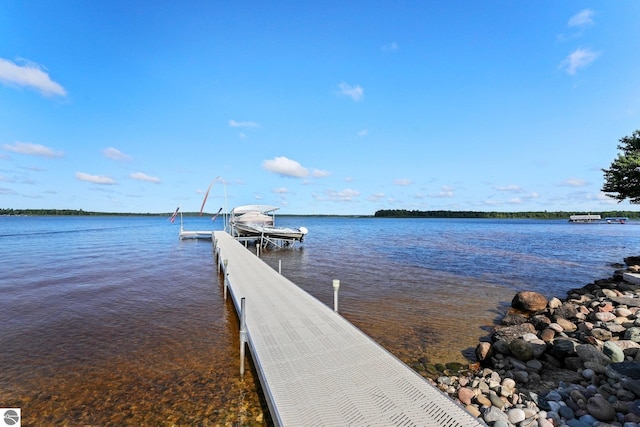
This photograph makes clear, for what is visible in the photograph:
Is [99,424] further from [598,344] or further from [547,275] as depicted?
[547,275]

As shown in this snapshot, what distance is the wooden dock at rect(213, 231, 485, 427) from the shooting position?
12.5 feet

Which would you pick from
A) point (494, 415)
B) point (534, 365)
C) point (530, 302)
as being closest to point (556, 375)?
point (534, 365)

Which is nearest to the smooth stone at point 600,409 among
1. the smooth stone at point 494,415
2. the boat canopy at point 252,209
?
the smooth stone at point 494,415

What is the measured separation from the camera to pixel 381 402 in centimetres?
411

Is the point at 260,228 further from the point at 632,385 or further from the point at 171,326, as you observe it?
the point at 632,385

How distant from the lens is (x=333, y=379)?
4.71 meters

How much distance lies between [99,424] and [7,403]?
2.20 m

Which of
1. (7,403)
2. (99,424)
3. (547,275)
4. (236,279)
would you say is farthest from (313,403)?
(547,275)

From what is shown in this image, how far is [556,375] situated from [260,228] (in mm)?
26812

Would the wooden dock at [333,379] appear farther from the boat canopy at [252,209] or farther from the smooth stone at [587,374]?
the boat canopy at [252,209]

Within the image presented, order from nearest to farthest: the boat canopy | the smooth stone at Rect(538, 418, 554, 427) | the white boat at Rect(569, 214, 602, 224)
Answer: the smooth stone at Rect(538, 418, 554, 427), the boat canopy, the white boat at Rect(569, 214, 602, 224)

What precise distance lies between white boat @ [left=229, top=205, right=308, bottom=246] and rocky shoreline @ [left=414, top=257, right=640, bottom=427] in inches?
935

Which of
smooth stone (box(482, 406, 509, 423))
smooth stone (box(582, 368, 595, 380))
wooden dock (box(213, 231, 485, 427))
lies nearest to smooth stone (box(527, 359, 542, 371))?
smooth stone (box(582, 368, 595, 380))

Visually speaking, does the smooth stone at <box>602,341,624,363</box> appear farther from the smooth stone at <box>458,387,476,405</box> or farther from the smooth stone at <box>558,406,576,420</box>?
the smooth stone at <box>458,387,476,405</box>
